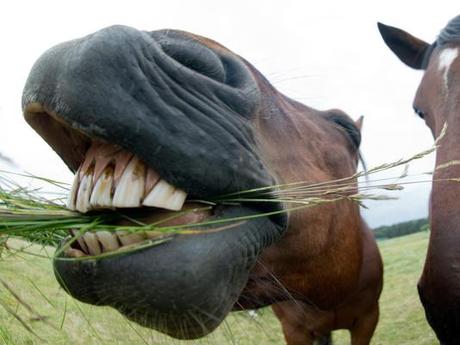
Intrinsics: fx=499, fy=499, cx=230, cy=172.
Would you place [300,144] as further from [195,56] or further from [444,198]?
[195,56]

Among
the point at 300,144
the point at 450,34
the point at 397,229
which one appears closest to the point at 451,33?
the point at 450,34

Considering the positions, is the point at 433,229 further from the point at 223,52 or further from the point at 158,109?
the point at 158,109

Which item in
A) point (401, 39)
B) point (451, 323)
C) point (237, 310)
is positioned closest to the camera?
point (237, 310)

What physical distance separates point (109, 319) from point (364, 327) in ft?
11.9

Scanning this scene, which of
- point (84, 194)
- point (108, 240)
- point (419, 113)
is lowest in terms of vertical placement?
point (419, 113)

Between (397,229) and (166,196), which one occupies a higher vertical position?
(166,196)

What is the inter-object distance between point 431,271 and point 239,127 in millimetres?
1695

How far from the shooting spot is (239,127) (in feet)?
6.38

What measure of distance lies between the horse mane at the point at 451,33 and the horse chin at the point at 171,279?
8.32 feet

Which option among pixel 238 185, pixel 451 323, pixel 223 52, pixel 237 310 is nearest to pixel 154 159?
pixel 238 185

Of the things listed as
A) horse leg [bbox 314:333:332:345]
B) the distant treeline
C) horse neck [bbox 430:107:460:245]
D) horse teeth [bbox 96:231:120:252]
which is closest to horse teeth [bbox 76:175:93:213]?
horse teeth [bbox 96:231:120:252]

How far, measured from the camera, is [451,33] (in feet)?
11.7

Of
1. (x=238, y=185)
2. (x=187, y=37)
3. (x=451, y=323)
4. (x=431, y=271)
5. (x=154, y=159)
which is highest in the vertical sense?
(x=187, y=37)

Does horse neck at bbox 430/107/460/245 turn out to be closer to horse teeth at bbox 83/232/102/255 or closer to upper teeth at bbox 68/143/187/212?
upper teeth at bbox 68/143/187/212
